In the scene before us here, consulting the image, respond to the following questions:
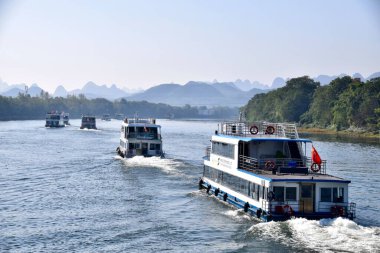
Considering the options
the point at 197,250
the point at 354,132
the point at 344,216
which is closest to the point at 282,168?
the point at 344,216

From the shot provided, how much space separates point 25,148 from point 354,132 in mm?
83543

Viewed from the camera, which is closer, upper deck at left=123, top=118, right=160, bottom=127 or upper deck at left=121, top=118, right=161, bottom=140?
upper deck at left=121, top=118, right=161, bottom=140

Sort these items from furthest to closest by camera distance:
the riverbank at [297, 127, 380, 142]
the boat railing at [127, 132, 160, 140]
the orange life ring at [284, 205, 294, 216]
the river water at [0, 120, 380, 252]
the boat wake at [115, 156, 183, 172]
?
the riverbank at [297, 127, 380, 142], the boat railing at [127, 132, 160, 140], the boat wake at [115, 156, 183, 172], the orange life ring at [284, 205, 294, 216], the river water at [0, 120, 380, 252]

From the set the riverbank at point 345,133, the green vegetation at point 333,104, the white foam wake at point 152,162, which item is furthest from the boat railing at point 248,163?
the green vegetation at point 333,104

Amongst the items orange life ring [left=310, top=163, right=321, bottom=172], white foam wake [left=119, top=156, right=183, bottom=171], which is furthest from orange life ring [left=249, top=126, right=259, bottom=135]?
white foam wake [left=119, top=156, right=183, bottom=171]

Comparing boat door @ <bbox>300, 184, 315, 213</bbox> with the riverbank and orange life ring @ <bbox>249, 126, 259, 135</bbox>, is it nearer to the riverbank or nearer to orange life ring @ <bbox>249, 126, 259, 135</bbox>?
orange life ring @ <bbox>249, 126, 259, 135</bbox>

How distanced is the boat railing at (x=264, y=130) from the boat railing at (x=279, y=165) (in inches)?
84.0

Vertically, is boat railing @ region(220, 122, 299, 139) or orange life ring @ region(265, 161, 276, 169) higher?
boat railing @ region(220, 122, 299, 139)

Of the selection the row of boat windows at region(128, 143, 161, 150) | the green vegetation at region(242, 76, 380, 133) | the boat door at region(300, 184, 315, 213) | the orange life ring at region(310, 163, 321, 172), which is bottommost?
the boat door at region(300, 184, 315, 213)

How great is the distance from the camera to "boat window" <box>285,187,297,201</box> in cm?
3497

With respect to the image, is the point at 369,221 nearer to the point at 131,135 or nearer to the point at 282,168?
the point at 282,168

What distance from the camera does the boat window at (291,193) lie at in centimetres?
3497

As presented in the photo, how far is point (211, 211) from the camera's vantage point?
41.3 meters

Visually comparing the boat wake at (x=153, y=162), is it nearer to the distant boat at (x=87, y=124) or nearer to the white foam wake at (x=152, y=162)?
the white foam wake at (x=152, y=162)
